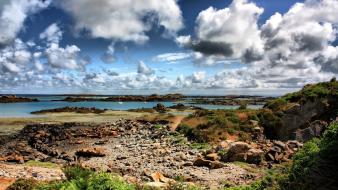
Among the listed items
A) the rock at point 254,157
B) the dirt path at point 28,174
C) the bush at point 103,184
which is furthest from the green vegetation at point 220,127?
the bush at point 103,184

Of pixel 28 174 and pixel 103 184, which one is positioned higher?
pixel 103 184

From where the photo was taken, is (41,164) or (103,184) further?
(41,164)

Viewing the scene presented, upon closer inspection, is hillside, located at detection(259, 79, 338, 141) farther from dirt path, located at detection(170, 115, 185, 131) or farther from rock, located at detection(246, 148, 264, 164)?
rock, located at detection(246, 148, 264, 164)

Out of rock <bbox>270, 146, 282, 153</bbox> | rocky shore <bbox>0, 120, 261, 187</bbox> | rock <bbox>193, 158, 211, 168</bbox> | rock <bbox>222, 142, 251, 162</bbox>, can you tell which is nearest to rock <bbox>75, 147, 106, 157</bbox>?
rocky shore <bbox>0, 120, 261, 187</bbox>

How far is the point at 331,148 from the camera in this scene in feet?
48.8

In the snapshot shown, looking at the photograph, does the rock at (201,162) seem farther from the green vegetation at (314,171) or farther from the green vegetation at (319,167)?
the green vegetation at (319,167)

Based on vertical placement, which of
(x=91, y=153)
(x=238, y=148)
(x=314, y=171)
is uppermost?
(x=314, y=171)

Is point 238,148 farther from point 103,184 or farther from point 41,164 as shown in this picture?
point 103,184

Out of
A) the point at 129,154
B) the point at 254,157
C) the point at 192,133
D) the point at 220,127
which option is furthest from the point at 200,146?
the point at 254,157

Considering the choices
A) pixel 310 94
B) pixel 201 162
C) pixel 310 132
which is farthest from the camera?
pixel 310 94

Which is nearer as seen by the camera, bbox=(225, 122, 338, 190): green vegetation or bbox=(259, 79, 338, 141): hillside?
bbox=(225, 122, 338, 190): green vegetation

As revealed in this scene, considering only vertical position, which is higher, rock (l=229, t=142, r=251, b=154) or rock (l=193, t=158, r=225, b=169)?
rock (l=229, t=142, r=251, b=154)

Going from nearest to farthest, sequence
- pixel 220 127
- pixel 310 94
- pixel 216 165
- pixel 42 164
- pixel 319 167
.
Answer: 1. pixel 319 167
2. pixel 216 165
3. pixel 42 164
4. pixel 220 127
5. pixel 310 94

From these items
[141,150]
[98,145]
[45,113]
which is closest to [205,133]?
[141,150]
